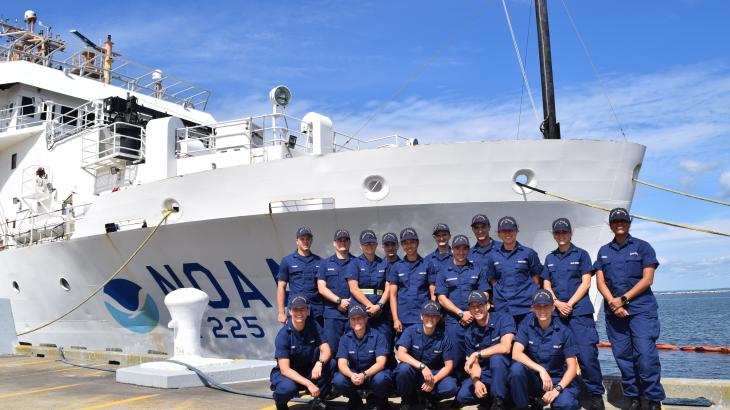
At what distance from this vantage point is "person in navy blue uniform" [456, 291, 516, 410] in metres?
4.92

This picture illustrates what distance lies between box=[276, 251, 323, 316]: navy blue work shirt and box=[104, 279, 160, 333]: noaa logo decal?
16.9ft

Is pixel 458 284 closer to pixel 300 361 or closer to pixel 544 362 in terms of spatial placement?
pixel 544 362

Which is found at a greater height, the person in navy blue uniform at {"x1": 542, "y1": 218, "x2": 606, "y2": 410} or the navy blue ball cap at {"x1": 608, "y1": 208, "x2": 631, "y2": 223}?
the navy blue ball cap at {"x1": 608, "y1": 208, "x2": 631, "y2": 223}

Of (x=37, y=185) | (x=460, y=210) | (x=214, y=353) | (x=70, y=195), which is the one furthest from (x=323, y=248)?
(x=37, y=185)

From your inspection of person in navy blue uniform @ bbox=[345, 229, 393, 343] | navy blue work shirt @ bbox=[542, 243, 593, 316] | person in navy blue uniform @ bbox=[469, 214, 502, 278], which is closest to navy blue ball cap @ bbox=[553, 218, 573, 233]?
navy blue work shirt @ bbox=[542, 243, 593, 316]

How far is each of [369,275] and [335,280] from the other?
0.36m

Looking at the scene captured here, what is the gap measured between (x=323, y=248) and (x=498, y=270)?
155 inches

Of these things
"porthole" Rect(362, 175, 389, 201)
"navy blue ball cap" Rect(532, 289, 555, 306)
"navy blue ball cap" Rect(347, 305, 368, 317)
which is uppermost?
"porthole" Rect(362, 175, 389, 201)

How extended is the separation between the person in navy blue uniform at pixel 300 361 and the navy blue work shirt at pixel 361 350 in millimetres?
181

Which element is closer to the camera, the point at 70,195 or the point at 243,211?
the point at 243,211

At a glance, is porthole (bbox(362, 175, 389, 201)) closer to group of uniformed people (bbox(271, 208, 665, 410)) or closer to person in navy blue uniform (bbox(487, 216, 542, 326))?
group of uniformed people (bbox(271, 208, 665, 410))

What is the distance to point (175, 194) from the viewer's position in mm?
9906

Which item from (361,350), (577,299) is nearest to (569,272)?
(577,299)

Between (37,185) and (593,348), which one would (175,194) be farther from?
(593,348)
